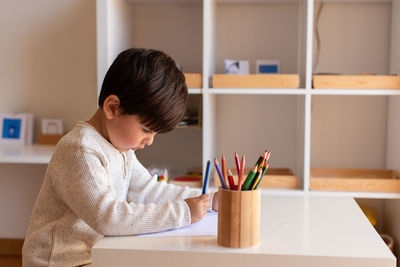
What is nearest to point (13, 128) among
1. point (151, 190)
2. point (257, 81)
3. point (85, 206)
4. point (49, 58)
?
point (49, 58)

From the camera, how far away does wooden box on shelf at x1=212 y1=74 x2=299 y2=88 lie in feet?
6.45

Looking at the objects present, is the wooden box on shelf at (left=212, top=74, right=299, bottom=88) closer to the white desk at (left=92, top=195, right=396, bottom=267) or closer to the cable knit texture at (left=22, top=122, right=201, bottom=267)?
the cable knit texture at (left=22, top=122, right=201, bottom=267)

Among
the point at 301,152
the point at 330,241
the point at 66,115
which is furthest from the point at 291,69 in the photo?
the point at 330,241

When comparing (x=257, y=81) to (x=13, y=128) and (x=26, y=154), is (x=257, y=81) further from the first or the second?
(x=13, y=128)

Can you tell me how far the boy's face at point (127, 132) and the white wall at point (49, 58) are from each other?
4.10 feet

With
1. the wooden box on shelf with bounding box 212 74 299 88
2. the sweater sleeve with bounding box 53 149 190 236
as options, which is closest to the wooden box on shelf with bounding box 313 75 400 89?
the wooden box on shelf with bounding box 212 74 299 88

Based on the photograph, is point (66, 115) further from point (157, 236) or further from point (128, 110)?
point (157, 236)

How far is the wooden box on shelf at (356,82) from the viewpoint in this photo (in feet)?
6.37

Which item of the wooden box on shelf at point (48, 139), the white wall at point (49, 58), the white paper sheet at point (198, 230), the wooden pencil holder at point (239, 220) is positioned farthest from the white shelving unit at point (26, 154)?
the wooden pencil holder at point (239, 220)

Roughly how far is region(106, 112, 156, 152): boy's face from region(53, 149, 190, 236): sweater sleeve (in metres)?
0.11

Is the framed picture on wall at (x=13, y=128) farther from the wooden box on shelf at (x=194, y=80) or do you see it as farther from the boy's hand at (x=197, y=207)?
the boy's hand at (x=197, y=207)

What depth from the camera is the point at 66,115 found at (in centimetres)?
242

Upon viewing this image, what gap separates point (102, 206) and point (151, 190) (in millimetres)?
335

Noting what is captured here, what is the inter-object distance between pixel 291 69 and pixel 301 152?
0.44m
